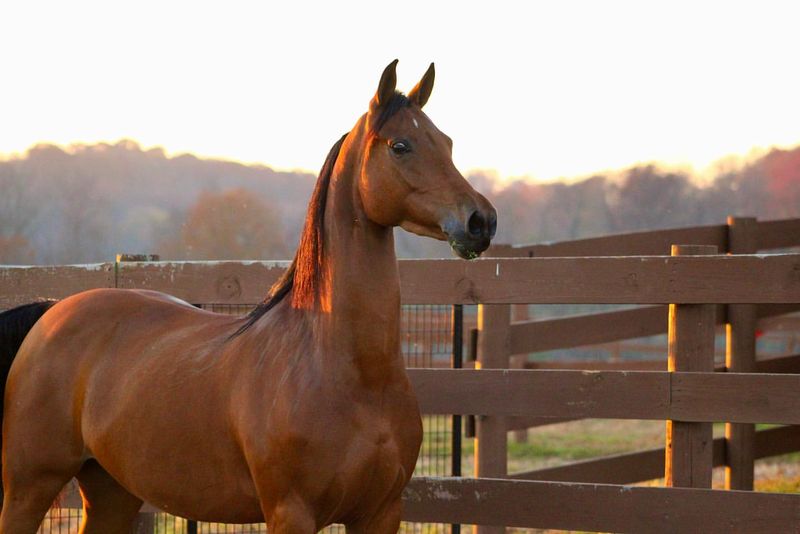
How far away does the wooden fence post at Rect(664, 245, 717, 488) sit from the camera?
15.1ft

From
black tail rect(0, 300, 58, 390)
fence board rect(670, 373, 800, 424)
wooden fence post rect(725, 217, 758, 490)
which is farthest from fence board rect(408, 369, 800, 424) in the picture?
wooden fence post rect(725, 217, 758, 490)

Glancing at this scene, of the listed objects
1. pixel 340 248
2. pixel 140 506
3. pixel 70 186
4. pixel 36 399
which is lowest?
pixel 140 506

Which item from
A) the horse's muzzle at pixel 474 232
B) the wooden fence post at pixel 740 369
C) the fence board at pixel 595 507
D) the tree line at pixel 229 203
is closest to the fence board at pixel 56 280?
the fence board at pixel 595 507

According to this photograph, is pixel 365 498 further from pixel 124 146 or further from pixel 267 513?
pixel 124 146

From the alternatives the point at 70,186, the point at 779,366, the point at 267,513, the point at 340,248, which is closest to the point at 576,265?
the point at 340,248

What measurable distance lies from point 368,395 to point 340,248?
57cm

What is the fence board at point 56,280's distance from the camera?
546 cm

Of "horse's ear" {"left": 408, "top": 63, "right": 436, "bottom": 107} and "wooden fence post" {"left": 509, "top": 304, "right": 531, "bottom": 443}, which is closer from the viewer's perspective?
"horse's ear" {"left": 408, "top": 63, "right": 436, "bottom": 107}

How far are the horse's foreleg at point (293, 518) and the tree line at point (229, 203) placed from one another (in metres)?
20.6

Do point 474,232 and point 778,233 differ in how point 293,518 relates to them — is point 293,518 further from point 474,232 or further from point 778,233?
point 778,233

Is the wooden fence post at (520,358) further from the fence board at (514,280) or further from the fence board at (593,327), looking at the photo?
the fence board at (514,280)

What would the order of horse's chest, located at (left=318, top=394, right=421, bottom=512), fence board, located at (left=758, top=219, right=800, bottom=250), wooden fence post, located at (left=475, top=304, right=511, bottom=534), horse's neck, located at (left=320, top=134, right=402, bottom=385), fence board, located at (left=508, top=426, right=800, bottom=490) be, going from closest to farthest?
horse's chest, located at (left=318, top=394, right=421, bottom=512), horse's neck, located at (left=320, top=134, right=402, bottom=385), wooden fence post, located at (left=475, top=304, right=511, bottom=534), fence board, located at (left=508, top=426, right=800, bottom=490), fence board, located at (left=758, top=219, right=800, bottom=250)

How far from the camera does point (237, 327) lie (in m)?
4.15

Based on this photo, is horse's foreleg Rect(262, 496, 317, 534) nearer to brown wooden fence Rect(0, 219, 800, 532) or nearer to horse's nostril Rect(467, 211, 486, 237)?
horse's nostril Rect(467, 211, 486, 237)
